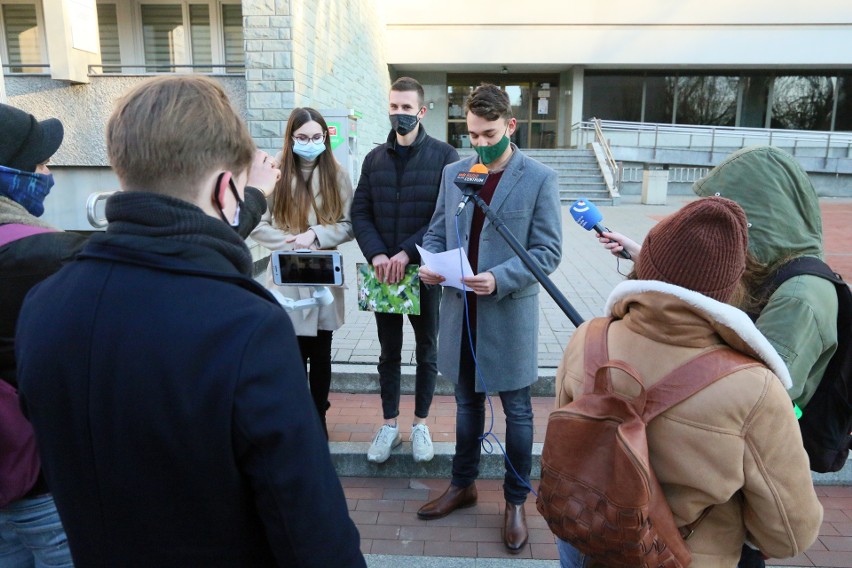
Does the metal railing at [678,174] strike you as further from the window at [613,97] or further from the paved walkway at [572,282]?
the paved walkway at [572,282]

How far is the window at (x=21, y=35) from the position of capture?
432 inches

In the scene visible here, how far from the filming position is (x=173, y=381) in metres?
1.04

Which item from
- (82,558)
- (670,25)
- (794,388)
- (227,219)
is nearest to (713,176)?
(794,388)

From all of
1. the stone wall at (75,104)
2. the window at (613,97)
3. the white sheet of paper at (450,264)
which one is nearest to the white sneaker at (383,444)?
the white sheet of paper at (450,264)

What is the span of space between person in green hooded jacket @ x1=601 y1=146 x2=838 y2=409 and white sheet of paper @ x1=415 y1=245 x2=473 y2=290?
3.68ft

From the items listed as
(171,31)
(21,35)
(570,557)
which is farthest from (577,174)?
(570,557)

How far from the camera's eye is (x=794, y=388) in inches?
70.2

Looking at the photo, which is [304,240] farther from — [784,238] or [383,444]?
[784,238]

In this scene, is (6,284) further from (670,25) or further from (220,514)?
(670,25)

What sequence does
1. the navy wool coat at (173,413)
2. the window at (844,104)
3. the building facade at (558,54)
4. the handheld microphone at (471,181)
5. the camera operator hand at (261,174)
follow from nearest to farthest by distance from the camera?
the navy wool coat at (173,413), the camera operator hand at (261,174), the handheld microphone at (471,181), the building facade at (558,54), the window at (844,104)

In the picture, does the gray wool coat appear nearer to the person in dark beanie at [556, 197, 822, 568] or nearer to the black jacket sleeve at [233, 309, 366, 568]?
the person in dark beanie at [556, 197, 822, 568]

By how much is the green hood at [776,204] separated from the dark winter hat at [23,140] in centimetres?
226

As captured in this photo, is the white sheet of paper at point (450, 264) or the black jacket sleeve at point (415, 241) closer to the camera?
the white sheet of paper at point (450, 264)

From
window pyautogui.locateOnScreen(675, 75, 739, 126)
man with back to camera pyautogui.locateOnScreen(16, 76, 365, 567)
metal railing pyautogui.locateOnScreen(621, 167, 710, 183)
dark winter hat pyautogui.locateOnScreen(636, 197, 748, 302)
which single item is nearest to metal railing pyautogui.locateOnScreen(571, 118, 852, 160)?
metal railing pyautogui.locateOnScreen(621, 167, 710, 183)
